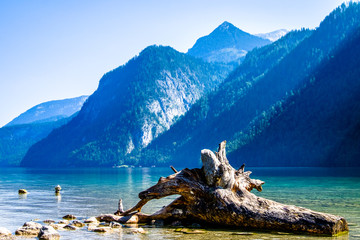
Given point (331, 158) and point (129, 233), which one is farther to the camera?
point (331, 158)

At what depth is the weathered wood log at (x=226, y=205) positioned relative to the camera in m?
19.1

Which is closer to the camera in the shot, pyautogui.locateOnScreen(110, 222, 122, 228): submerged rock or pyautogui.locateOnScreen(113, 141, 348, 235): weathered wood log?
pyautogui.locateOnScreen(113, 141, 348, 235): weathered wood log

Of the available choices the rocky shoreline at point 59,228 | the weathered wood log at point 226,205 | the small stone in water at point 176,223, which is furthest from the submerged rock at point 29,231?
the small stone in water at point 176,223

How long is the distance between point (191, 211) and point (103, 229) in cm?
426

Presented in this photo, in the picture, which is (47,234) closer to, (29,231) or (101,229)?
(29,231)

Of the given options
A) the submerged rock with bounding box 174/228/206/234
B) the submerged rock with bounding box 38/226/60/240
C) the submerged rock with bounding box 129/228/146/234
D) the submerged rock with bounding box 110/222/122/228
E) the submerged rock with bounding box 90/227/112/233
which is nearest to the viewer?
the submerged rock with bounding box 38/226/60/240

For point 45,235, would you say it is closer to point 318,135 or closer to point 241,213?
point 241,213

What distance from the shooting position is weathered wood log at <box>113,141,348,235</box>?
19.1m

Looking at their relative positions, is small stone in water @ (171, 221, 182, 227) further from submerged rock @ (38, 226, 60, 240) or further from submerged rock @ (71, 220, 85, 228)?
submerged rock @ (38, 226, 60, 240)

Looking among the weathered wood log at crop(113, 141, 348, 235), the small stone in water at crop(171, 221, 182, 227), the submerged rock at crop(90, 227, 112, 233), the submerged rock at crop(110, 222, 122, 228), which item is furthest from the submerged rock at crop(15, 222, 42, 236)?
the small stone in water at crop(171, 221, 182, 227)

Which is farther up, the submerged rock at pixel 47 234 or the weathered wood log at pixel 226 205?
the weathered wood log at pixel 226 205

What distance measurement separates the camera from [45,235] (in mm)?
18438

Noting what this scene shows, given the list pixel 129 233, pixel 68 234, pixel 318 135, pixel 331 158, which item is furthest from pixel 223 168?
pixel 318 135

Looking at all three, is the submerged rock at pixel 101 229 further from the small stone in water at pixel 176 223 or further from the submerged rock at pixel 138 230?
the small stone in water at pixel 176 223
